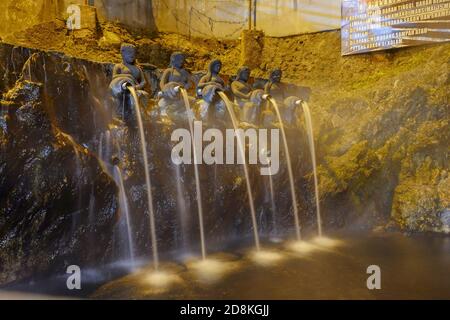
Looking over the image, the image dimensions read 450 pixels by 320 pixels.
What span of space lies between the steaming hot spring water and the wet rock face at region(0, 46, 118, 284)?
157 millimetres

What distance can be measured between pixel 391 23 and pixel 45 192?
31.4ft

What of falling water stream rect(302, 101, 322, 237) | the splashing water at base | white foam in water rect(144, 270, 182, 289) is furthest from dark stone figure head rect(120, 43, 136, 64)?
the splashing water at base

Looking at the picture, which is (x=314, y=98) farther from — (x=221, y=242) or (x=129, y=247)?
(x=129, y=247)

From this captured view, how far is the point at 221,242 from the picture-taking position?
5953mm

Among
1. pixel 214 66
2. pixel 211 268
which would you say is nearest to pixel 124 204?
pixel 211 268

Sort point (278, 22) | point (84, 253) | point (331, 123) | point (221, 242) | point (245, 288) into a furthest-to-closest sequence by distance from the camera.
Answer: point (278, 22) → point (331, 123) → point (221, 242) → point (84, 253) → point (245, 288)

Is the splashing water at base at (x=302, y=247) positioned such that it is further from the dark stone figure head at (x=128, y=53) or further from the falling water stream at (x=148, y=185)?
the dark stone figure head at (x=128, y=53)

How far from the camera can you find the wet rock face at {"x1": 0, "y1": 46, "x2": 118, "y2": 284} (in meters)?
4.04

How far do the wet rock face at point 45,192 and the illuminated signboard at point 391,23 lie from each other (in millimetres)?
8637

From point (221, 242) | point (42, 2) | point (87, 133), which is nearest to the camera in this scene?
point (87, 133)

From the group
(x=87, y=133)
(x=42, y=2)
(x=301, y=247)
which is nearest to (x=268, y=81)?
(x=301, y=247)

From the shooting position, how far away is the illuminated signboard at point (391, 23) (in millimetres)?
9023

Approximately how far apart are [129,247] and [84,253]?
0.62m

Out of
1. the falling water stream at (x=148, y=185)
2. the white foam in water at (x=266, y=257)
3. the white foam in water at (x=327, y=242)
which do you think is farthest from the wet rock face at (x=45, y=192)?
the white foam in water at (x=327, y=242)
